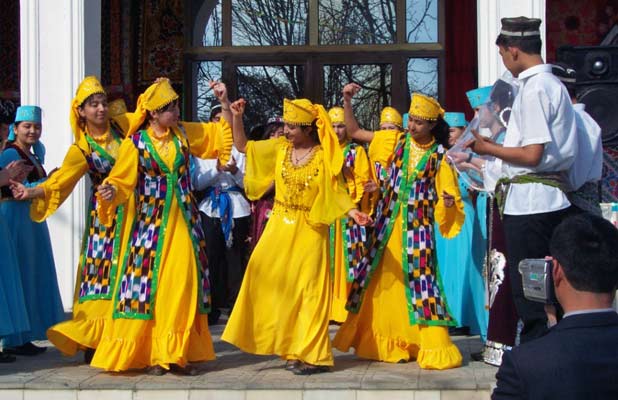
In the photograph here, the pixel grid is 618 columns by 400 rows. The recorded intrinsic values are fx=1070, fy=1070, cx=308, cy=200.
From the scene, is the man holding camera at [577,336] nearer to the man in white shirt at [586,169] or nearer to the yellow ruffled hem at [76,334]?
the man in white shirt at [586,169]

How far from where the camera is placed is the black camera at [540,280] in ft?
9.64

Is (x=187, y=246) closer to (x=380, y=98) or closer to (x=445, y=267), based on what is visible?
(x=445, y=267)

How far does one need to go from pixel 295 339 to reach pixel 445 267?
2322 millimetres

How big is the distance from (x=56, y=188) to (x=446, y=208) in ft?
7.81

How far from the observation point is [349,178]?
6645mm

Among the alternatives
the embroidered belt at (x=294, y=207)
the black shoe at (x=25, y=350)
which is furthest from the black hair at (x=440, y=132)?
the black shoe at (x=25, y=350)

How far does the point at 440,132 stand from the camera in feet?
22.5

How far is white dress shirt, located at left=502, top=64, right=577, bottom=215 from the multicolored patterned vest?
227 cm

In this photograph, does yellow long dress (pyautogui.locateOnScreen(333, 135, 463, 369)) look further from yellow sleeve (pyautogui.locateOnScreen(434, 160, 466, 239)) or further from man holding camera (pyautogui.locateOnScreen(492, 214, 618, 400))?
man holding camera (pyautogui.locateOnScreen(492, 214, 618, 400))

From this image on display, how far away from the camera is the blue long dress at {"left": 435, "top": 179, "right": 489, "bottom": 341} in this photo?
7.94m

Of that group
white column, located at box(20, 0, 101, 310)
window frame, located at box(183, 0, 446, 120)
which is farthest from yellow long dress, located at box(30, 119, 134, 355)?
window frame, located at box(183, 0, 446, 120)

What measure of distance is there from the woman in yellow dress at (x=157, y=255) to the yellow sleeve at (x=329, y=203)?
74cm

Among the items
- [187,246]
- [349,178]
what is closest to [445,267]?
[349,178]

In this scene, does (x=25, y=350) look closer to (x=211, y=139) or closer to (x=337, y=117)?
(x=211, y=139)
